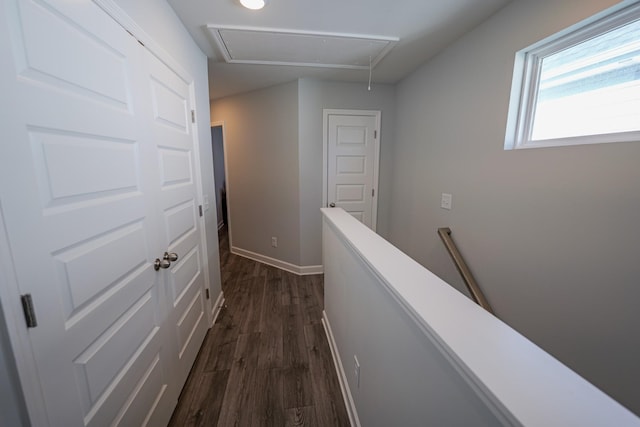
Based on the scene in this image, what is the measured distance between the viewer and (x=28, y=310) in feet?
2.06

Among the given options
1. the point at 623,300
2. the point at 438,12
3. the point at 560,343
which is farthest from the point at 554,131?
the point at 560,343

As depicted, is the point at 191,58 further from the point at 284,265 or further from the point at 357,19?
the point at 284,265

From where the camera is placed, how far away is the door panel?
10.0ft

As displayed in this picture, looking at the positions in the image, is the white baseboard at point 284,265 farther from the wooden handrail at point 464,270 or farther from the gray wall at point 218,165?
the gray wall at point 218,165

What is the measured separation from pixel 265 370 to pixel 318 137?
247 cm

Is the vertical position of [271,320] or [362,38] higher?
[362,38]

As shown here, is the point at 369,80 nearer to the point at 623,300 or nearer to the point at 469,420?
the point at 623,300

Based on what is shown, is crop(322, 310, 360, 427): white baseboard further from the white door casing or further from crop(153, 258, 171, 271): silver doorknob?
crop(153, 258, 171, 271): silver doorknob

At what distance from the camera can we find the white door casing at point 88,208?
627mm

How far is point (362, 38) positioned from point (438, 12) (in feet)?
1.77

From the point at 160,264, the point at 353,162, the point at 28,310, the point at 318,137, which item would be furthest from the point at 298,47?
the point at 28,310

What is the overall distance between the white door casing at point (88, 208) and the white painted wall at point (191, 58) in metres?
0.18

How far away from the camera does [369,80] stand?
2.85m

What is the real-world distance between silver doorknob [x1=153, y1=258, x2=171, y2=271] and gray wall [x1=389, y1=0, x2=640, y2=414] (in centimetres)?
209
